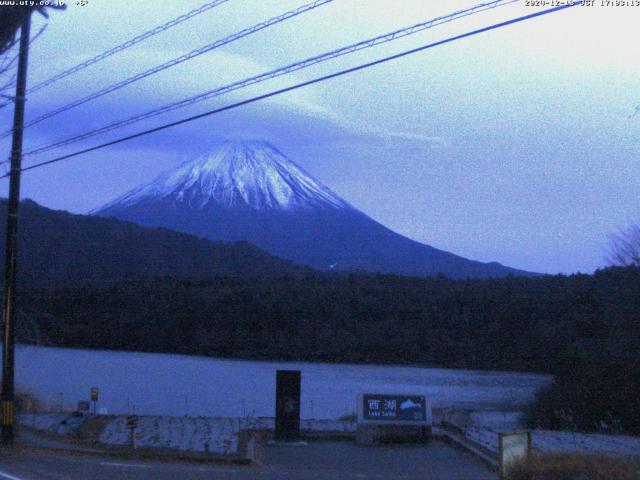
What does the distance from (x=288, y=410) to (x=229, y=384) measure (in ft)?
67.6

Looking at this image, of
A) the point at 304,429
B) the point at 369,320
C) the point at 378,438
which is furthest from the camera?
the point at 369,320

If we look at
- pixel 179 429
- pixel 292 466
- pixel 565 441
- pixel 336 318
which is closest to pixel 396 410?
pixel 565 441

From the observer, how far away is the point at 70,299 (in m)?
62.5

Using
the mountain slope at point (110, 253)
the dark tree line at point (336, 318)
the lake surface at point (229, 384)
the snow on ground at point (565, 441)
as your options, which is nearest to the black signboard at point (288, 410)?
the snow on ground at point (565, 441)

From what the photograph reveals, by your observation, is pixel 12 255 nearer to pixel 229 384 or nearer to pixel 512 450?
pixel 512 450

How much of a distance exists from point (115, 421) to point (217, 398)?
1122 cm

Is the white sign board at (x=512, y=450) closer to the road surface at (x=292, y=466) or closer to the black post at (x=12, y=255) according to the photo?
the road surface at (x=292, y=466)

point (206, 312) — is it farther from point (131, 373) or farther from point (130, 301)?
point (131, 373)

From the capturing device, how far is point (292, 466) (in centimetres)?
1880

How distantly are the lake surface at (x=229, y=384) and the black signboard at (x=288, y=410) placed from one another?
10640mm

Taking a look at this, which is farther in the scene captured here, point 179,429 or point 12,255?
point 179,429

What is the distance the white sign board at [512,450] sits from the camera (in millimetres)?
11773

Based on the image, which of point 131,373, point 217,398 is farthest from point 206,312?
point 217,398

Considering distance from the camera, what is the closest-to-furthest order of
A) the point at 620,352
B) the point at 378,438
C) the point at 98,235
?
the point at 378,438, the point at 620,352, the point at 98,235
